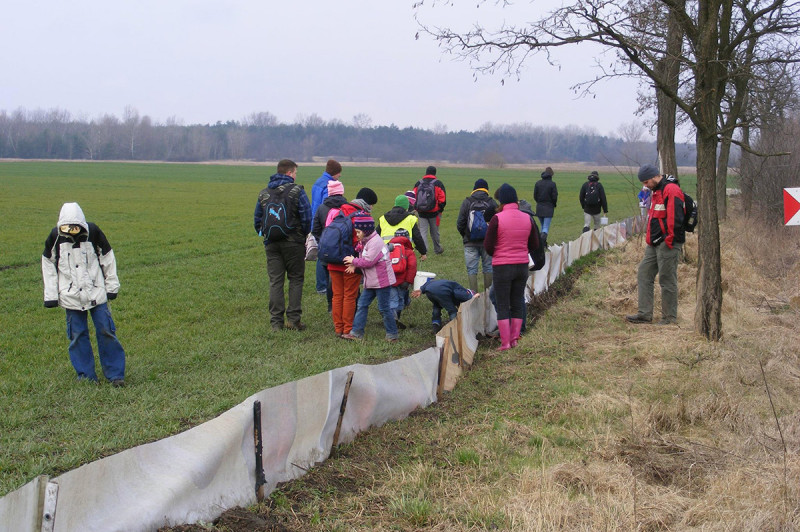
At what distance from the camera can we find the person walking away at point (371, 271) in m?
8.11

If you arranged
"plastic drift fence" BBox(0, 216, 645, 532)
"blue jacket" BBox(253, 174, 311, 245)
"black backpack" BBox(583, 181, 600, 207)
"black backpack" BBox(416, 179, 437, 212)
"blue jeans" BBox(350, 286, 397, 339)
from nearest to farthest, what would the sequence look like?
"plastic drift fence" BBox(0, 216, 645, 532)
"blue jeans" BBox(350, 286, 397, 339)
"blue jacket" BBox(253, 174, 311, 245)
"black backpack" BBox(416, 179, 437, 212)
"black backpack" BBox(583, 181, 600, 207)

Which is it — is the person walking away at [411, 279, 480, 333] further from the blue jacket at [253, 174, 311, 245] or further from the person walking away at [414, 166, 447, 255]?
the person walking away at [414, 166, 447, 255]

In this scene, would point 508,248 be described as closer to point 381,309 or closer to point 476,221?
point 381,309

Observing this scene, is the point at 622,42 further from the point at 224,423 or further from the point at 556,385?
the point at 224,423

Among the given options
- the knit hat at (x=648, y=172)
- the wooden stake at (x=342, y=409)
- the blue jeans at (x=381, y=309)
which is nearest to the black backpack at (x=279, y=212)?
the blue jeans at (x=381, y=309)

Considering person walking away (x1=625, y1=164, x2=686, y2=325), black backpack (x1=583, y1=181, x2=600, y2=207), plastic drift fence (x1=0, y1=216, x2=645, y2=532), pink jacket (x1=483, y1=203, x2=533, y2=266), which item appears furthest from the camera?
black backpack (x1=583, y1=181, x2=600, y2=207)

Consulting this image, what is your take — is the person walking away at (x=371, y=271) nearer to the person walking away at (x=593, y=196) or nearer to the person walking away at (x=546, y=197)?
the person walking away at (x=546, y=197)

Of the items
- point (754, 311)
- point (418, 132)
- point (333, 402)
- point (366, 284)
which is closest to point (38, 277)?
point (366, 284)

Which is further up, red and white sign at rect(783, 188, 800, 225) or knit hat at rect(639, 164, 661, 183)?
knit hat at rect(639, 164, 661, 183)

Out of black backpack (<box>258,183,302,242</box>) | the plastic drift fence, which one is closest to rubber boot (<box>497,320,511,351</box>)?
the plastic drift fence

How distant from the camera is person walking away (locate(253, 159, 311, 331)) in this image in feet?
27.8

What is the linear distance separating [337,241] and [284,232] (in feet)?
2.33

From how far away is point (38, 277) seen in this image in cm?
1266

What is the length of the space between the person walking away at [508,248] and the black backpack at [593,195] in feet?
30.3
